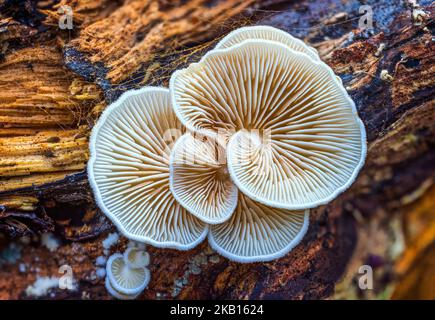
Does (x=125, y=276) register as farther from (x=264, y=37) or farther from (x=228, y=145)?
(x=264, y=37)

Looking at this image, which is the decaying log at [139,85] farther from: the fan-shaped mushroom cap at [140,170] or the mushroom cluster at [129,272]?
the fan-shaped mushroom cap at [140,170]

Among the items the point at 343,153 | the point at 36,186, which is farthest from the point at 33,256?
the point at 343,153

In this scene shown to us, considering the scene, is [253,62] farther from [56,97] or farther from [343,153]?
[56,97]

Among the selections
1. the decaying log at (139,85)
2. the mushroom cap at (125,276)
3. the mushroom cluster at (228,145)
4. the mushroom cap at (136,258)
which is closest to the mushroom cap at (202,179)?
the mushroom cluster at (228,145)

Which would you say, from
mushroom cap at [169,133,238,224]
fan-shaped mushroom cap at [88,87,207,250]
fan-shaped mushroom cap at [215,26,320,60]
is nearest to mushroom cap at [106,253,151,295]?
fan-shaped mushroom cap at [88,87,207,250]

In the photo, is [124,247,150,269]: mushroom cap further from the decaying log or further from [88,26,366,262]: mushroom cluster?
[88,26,366,262]: mushroom cluster
